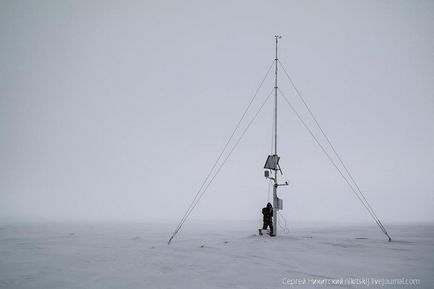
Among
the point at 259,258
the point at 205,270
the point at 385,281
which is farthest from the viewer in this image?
the point at 259,258

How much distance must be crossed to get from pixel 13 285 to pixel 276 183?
16.0m

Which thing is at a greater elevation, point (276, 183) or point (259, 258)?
point (276, 183)

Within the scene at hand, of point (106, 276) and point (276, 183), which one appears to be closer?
point (106, 276)

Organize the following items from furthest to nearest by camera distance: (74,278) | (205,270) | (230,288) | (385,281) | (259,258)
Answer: (259,258), (205,270), (74,278), (385,281), (230,288)

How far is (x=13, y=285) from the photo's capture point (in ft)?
26.2

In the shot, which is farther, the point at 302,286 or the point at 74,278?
the point at 74,278

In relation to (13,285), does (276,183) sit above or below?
above

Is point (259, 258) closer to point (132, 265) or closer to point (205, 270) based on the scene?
point (205, 270)

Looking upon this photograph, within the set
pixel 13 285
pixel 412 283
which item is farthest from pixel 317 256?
pixel 13 285

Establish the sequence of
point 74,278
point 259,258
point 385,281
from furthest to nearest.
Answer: point 259,258 → point 74,278 → point 385,281

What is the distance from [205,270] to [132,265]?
2816 mm

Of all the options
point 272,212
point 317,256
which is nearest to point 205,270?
point 317,256

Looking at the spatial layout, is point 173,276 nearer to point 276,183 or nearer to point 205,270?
point 205,270

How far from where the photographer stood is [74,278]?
8.79 meters
